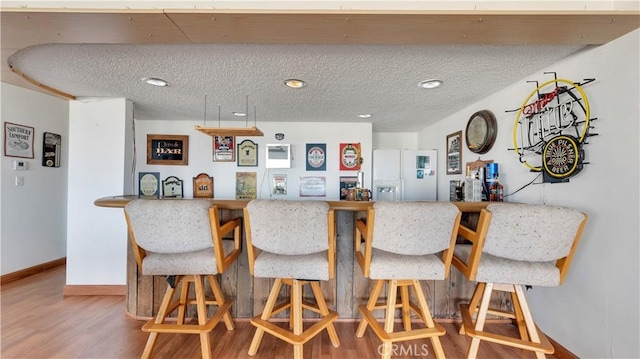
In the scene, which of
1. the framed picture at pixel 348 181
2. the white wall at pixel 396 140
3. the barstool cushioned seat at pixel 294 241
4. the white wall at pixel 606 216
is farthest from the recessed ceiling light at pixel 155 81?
the white wall at pixel 396 140

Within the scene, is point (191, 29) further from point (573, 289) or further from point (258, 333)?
point (573, 289)

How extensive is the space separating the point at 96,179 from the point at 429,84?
3.29 meters

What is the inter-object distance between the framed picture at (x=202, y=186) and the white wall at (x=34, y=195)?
61.2 inches

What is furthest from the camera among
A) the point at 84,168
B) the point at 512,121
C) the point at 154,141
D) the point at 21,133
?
the point at 154,141

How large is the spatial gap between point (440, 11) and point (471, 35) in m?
0.29

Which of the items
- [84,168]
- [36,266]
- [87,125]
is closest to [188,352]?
[84,168]

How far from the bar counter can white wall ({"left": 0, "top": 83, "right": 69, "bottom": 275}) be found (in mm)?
1928

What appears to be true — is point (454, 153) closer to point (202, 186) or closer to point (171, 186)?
point (202, 186)

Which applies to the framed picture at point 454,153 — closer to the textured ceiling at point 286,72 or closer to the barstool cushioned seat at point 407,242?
the textured ceiling at point 286,72

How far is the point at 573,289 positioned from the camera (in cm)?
169

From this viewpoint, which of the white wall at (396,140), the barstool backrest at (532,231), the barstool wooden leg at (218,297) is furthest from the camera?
the white wall at (396,140)

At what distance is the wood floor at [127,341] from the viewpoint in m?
1.71

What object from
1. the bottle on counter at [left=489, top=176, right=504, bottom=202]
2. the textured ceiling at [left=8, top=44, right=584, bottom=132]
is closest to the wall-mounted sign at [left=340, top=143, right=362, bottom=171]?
the textured ceiling at [left=8, top=44, right=584, bottom=132]

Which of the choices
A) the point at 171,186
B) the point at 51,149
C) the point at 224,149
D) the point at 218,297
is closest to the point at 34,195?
the point at 51,149
